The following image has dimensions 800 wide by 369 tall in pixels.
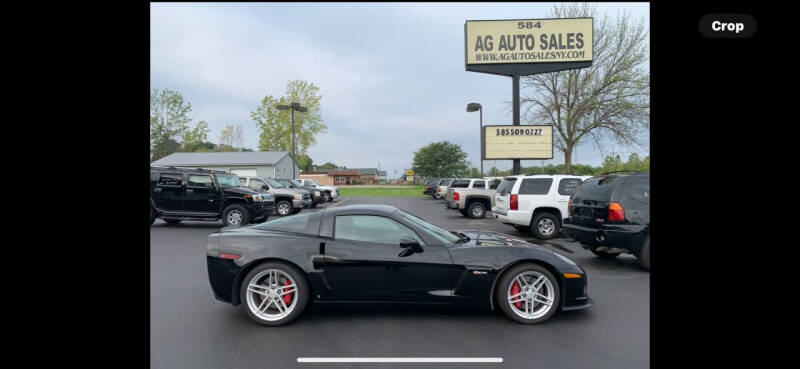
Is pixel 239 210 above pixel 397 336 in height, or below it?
above

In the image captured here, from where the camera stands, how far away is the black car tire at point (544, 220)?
9.77 meters

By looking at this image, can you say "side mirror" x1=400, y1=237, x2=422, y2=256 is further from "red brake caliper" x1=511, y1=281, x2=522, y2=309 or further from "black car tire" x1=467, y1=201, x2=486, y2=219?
"black car tire" x1=467, y1=201, x2=486, y2=219

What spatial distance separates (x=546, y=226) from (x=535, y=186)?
1057 mm

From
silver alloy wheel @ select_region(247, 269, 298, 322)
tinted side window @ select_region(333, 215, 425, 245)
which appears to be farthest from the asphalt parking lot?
tinted side window @ select_region(333, 215, 425, 245)

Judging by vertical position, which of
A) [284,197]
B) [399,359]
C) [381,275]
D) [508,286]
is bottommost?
[399,359]

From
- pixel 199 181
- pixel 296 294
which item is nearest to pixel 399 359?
pixel 296 294

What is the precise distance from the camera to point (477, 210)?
15.5 meters

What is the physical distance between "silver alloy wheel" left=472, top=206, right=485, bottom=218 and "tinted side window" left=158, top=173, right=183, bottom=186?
10.5 m

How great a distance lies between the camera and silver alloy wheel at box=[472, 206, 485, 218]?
50.9ft

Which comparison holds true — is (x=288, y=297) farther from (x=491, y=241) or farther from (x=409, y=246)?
(x=491, y=241)
